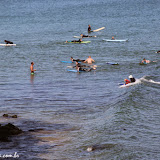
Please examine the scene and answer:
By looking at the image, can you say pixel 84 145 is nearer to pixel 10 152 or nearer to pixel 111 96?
pixel 10 152

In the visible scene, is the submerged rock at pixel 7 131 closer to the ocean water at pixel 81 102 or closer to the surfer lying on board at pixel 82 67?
the ocean water at pixel 81 102

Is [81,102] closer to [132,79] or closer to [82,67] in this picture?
[132,79]

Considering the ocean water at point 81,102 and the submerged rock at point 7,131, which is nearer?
the ocean water at point 81,102

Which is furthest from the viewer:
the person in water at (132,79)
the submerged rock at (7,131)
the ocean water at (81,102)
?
the person in water at (132,79)

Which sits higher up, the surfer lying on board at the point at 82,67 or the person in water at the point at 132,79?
the surfer lying on board at the point at 82,67

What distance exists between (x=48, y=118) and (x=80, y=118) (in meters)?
2.02

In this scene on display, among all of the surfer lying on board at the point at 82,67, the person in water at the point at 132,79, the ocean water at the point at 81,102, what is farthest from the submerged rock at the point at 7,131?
the surfer lying on board at the point at 82,67

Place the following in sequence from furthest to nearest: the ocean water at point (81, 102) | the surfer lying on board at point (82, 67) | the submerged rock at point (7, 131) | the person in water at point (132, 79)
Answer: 1. the surfer lying on board at point (82, 67)
2. the person in water at point (132, 79)
3. the submerged rock at point (7, 131)
4. the ocean water at point (81, 102)

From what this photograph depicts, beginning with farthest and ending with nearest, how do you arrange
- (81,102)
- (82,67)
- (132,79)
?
(82,67) < (132,79) < (81,102)

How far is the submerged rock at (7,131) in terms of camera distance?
1870 cm

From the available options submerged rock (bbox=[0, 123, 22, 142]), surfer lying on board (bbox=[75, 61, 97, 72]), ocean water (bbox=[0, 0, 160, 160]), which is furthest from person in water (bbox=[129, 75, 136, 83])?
submerged rock (bbox=[0, 123, 22, 142])

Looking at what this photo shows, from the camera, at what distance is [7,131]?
19.2m

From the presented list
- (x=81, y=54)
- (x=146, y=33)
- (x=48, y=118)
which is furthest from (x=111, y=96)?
(x=146, y=33)

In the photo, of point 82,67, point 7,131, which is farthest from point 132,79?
point 7,131
